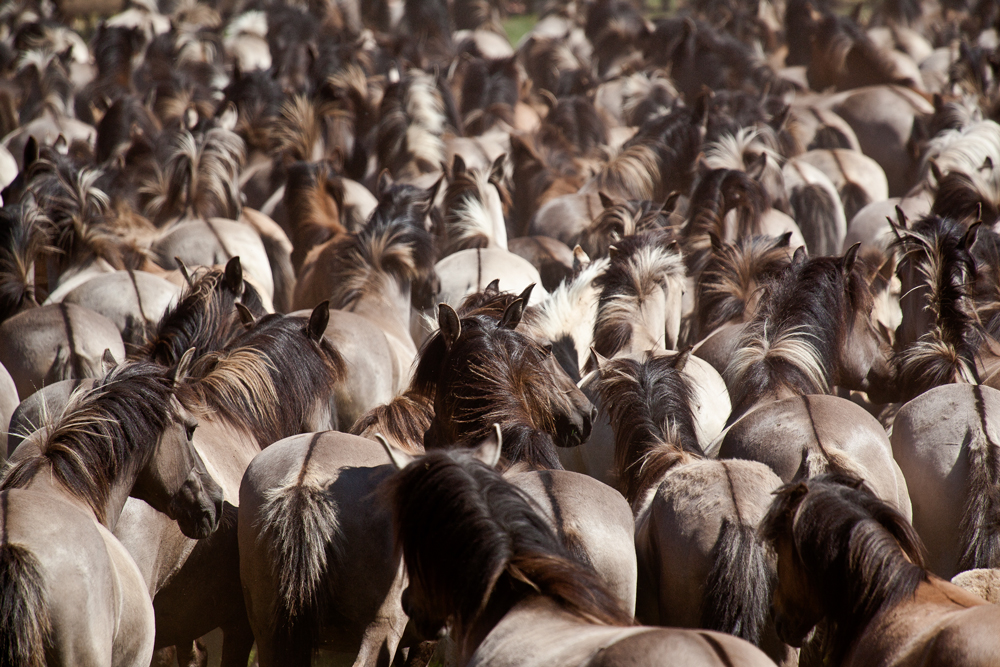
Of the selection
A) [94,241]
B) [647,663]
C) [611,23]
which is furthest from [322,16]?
[647,663]

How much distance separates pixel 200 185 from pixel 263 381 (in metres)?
4.04

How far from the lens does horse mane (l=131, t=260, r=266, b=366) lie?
13.9ft

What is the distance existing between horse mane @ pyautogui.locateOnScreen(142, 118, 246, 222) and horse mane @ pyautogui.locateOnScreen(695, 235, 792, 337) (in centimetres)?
388

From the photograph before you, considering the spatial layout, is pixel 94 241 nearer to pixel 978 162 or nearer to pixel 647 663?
pixel 647 663

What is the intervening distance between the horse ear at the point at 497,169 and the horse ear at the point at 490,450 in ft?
17.4

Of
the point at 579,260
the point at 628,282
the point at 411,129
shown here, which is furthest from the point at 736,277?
the point at 411,129

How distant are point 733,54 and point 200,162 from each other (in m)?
8.12

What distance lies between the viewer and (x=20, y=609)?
8.00 ft

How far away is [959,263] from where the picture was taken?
5.00m

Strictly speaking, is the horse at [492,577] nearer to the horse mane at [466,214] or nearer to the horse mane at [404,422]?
the horse mane at [404,422]

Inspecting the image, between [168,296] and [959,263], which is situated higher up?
[959,263]

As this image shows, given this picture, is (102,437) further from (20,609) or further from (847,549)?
(847,549)

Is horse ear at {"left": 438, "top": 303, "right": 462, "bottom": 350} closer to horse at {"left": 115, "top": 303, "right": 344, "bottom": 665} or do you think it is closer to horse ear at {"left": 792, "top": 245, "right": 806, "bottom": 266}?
horse at {"left": 115, "top": 303, "right": 344, "bottom": 665}

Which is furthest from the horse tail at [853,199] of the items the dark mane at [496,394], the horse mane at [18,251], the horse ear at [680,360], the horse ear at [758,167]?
the horse mane at [18,251]
